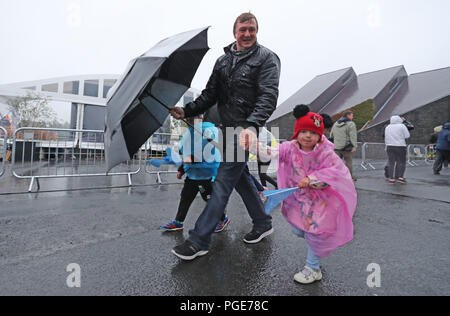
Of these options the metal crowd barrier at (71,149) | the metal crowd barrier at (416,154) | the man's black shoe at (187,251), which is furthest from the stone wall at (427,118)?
the man's black shoe at (187,251)

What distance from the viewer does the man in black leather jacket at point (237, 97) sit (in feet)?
7.08

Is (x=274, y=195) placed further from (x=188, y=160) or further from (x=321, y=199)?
(x=188, y=160)

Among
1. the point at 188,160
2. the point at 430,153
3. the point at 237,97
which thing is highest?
the point at 430,153

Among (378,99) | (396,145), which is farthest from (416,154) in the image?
(378,99)

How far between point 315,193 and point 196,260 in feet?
3.67

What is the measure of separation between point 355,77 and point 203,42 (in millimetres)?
30833

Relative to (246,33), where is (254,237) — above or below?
below

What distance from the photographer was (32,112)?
20.2 metres

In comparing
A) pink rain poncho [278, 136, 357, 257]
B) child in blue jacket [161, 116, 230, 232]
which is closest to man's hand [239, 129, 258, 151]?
pink rain poncho [278, 136, 357, 257]

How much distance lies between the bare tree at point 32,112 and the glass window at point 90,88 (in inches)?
194

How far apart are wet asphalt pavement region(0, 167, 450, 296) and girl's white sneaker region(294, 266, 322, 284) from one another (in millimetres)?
48
